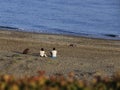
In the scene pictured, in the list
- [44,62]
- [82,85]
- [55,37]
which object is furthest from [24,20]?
[82,85]

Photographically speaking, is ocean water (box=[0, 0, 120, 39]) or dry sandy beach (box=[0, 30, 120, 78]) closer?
dry sandy beach (box=[0, 30, 120, 78])

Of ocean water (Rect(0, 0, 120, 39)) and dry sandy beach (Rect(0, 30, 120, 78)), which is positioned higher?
ocean water (Rect(0, 0, 120, 39))

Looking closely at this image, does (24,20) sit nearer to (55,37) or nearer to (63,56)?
(55,37)

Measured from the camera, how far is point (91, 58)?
26547 mm

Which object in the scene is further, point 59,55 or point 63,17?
point 63,17

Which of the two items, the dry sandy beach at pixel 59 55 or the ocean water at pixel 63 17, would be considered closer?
the dry sandy beach at pixel 59 55

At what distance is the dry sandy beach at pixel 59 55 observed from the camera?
70.9 feet

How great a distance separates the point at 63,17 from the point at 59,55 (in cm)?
2532

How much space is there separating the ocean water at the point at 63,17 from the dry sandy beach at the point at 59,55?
4.55m

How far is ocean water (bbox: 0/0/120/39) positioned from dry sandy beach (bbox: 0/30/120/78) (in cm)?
455

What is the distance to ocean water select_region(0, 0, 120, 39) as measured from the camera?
136ft

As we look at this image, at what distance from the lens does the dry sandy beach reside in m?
21.6

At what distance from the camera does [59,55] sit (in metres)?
26.7

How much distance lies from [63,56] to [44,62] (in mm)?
3417
